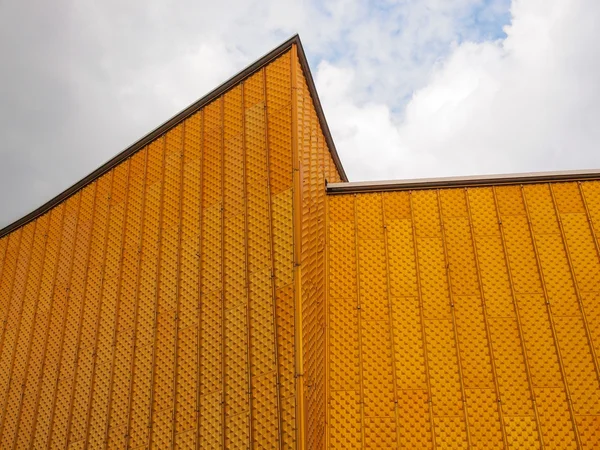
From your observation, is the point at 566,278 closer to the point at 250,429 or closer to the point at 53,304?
the point at 250,429

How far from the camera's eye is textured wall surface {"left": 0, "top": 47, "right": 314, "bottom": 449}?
10805 millimetres

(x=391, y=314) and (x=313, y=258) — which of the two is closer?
(x=313, y=258)

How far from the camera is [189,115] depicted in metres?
15.3

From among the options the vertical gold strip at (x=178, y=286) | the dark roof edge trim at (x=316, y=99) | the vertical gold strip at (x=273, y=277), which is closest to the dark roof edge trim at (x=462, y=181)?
the dark roof edge trim at (x=316, y=99)

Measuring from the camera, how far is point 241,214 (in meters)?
12.6

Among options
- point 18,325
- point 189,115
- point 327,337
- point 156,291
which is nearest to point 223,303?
point 156,291

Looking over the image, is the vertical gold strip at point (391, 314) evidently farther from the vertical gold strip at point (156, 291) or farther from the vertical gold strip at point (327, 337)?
the vertical gold strip at point (156, 291)

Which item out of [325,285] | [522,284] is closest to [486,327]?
[522,284]

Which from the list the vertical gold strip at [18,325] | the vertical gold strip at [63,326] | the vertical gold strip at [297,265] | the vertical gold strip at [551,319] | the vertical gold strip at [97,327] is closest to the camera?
the vertical gold strip at [297,265]

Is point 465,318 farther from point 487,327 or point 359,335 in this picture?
point 359,335

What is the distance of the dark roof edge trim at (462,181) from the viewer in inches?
562

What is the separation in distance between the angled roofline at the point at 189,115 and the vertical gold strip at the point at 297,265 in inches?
19.7

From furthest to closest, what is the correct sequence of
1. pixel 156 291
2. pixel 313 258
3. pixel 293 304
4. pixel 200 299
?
1. pixel 156 291
2. pixel 313 258
3. pixel 200 299
4. pixel 293 304

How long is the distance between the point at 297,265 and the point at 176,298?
3.34 meters
